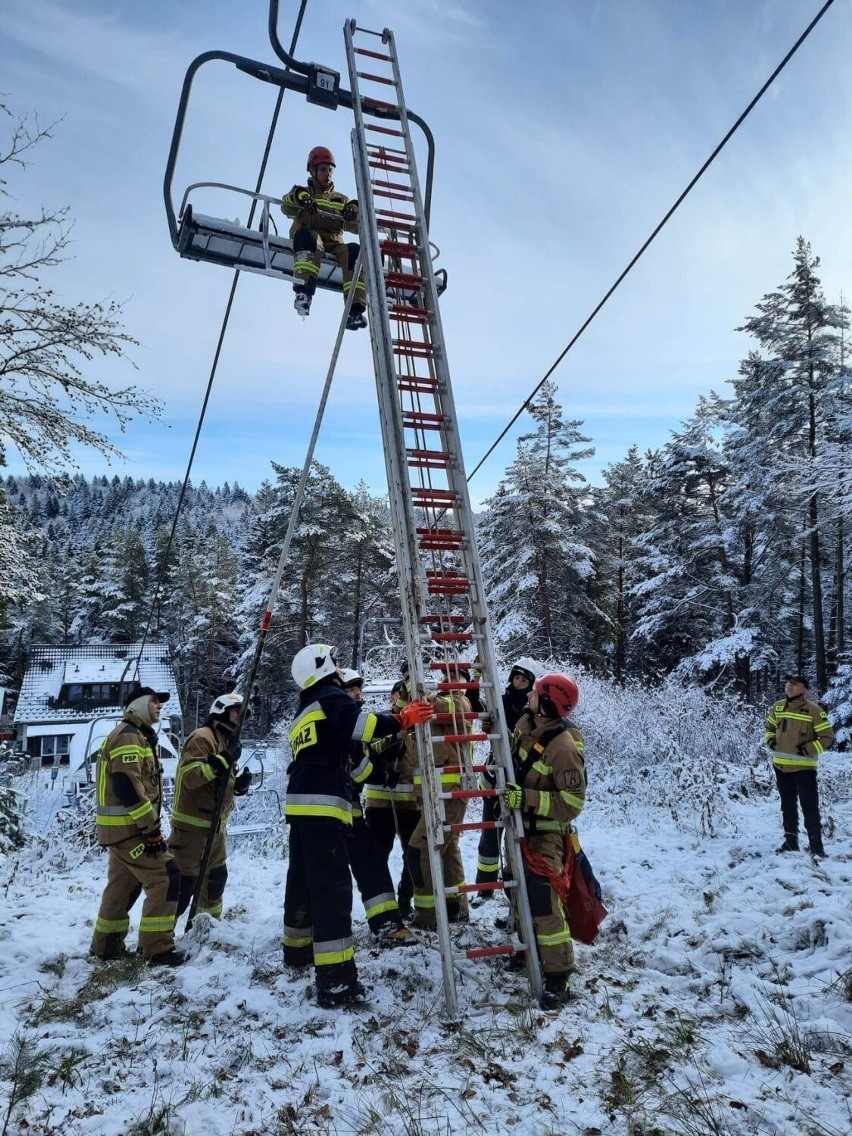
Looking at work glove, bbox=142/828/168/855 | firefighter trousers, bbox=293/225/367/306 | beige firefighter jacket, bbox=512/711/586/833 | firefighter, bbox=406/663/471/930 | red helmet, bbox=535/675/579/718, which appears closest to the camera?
beige firefighter jacket, bbox=512/711/586/833

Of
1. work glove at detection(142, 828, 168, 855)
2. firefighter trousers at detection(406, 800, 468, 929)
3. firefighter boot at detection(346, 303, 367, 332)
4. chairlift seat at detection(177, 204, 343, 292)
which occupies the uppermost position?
chairlift seat at detection(177, 204, 343, 292)

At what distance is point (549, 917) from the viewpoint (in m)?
4.59

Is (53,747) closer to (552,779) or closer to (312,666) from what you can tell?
(312,666)

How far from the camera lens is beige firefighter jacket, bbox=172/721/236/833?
6293 mm

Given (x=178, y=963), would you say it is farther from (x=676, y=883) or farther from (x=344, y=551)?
(x=344, y=551)

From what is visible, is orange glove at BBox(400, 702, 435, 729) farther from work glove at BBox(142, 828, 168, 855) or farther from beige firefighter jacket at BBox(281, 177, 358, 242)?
beige firefighter jacket at BBox(281, 177, 358, 242)

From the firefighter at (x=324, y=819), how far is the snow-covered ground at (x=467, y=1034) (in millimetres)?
291

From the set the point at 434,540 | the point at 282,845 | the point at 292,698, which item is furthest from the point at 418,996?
the point at 292,698

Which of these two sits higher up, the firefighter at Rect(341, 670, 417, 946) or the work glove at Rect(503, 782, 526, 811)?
the work glove at Rect(503, 782, 526, 811)

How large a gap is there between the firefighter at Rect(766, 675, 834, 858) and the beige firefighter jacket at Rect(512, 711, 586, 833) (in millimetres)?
4630

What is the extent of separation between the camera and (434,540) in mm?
5512

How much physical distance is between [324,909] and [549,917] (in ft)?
5.20

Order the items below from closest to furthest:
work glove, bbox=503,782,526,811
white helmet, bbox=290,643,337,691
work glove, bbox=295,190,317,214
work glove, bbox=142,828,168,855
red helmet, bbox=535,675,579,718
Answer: work glove, bbox=503,782,526,811
red helmet, bbox=535,675,579,718
white helmet, bbox=290,643,337,691
work glove, bbox=142,828,168,855
work glove, bbox=295,190,317,214

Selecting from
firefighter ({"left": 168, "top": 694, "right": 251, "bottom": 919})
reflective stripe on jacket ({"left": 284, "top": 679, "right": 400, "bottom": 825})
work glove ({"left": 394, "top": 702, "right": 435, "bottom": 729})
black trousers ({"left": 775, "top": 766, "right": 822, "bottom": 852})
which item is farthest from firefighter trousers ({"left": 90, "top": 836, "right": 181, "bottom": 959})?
black trousers ({"left": 775, "top": 766, "right": 822, "bottom": 852})
